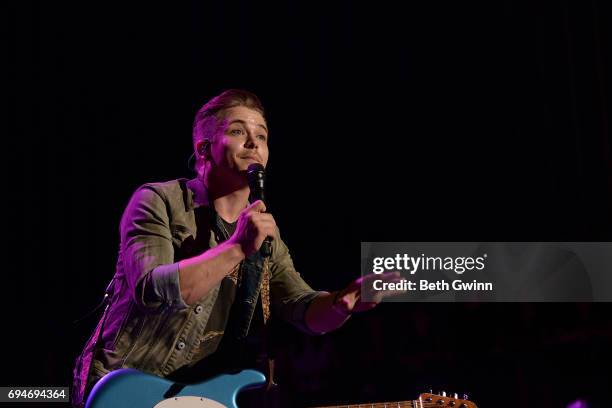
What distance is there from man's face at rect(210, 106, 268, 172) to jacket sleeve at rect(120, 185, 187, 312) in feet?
0.99

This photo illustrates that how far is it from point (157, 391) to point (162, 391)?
0.05ft

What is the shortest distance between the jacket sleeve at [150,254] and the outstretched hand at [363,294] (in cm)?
54

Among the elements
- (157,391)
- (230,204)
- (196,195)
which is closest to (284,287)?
(230,204)

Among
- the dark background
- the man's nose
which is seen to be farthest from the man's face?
the dark background

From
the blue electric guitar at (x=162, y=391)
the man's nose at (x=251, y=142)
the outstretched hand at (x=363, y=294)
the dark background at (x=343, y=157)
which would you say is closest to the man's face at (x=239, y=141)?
the man's nose at (x=251, y=142)

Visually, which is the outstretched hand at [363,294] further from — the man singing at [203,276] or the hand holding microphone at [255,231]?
the hand holding microphone at [255,231]

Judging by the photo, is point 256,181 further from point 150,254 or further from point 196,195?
point 150,254

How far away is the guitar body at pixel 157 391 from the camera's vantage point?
2.04 metres

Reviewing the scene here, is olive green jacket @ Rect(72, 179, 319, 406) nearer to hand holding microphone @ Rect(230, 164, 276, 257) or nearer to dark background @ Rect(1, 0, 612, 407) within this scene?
hand holding microphone @ Rect(230, 164, 276, 257)

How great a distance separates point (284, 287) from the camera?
105 inches

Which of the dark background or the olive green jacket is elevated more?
the dark background

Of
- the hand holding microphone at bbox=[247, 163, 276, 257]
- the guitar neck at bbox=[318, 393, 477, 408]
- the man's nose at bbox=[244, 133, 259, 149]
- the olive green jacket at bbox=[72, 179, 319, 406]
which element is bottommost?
the guitar neck at bbox=[318, 393, 477, 408]

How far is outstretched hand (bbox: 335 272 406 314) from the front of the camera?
2.13m

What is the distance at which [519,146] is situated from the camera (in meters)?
3.92
